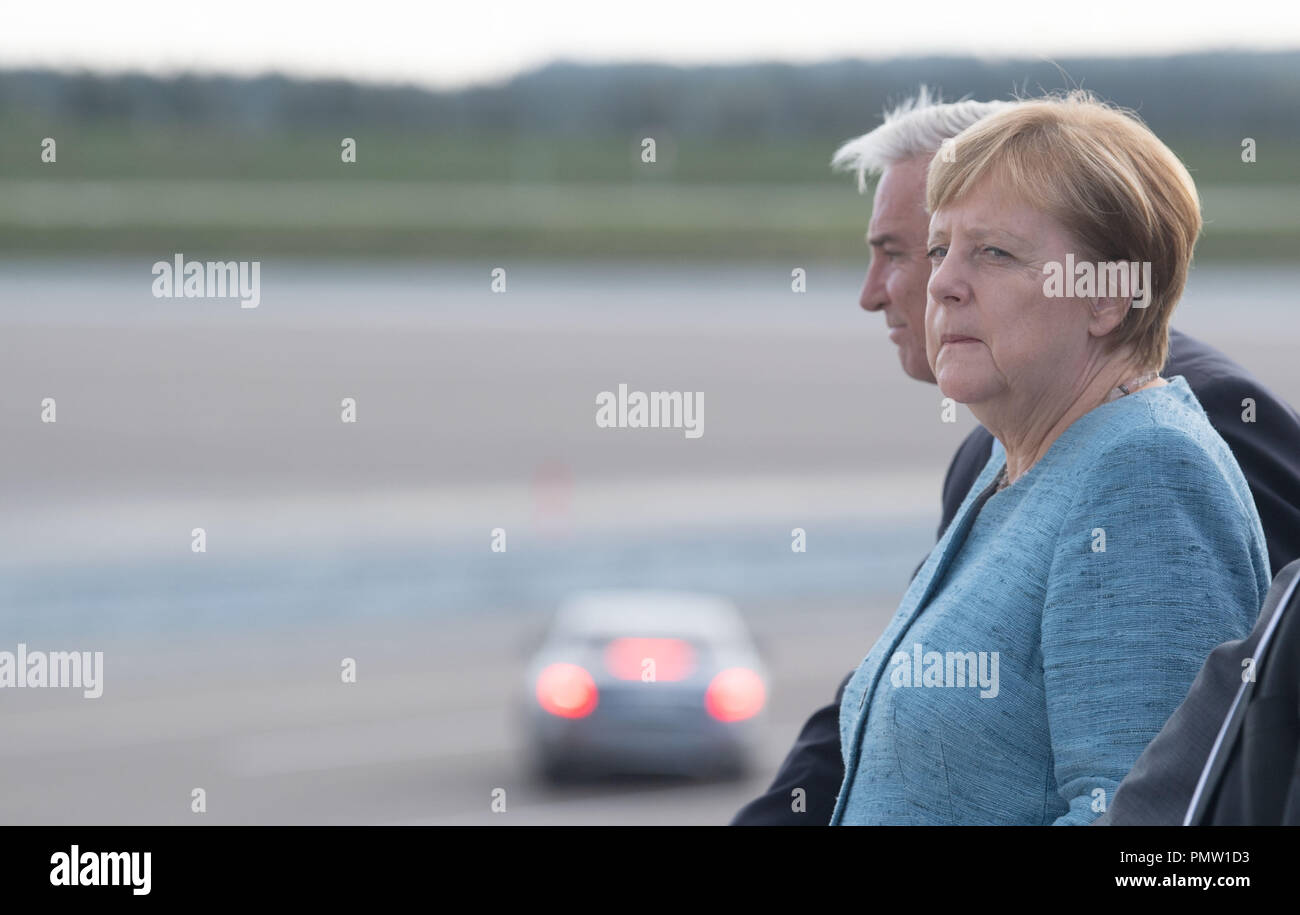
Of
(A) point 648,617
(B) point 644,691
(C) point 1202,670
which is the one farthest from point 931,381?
(A) point 648,617

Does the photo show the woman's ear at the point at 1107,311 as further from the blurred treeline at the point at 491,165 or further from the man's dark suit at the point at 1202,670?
the blurred treeline at the point at 491,165

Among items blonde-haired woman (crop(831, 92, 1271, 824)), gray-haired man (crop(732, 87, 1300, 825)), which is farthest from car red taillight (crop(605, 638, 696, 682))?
blonde-haired woman (crop(831, 92, 1271, 824))

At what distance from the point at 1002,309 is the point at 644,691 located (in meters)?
6.60

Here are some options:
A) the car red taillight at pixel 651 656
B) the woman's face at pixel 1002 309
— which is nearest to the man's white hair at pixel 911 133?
the woman's face at pixel 1002 309

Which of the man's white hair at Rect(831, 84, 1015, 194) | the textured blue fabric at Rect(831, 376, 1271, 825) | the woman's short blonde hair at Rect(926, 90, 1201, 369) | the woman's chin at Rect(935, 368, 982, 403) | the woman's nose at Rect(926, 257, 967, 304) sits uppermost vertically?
the man's white hair at Rect(831, 84, 1015, 194)

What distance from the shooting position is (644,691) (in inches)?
311

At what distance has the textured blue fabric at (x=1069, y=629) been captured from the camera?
4.39ft

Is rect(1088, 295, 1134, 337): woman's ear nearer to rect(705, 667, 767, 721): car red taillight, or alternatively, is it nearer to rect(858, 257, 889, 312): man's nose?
rect(858, 257, 889, 312): man's nose

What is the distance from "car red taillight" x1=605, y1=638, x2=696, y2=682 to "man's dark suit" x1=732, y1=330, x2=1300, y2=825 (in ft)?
19.9

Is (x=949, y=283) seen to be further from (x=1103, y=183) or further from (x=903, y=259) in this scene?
(x=903, y=259)

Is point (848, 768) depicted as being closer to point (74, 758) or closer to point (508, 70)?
point (74, 758)

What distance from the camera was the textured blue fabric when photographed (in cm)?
134

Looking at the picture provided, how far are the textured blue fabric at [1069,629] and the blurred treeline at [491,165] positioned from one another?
22.3 meters
